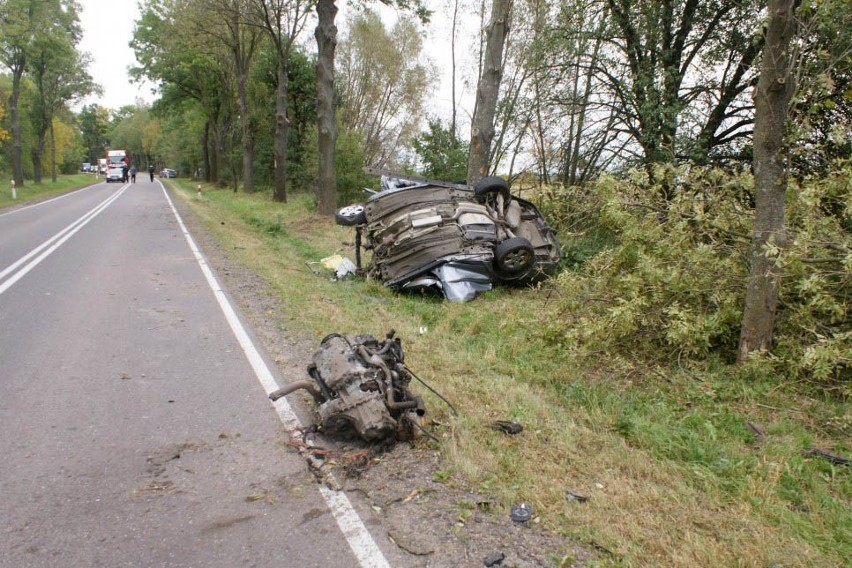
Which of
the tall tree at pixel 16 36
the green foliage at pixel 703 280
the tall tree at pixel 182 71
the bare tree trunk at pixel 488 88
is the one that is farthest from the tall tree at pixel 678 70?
the tall tree at pixel 16 36

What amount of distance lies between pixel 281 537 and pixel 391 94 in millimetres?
36719

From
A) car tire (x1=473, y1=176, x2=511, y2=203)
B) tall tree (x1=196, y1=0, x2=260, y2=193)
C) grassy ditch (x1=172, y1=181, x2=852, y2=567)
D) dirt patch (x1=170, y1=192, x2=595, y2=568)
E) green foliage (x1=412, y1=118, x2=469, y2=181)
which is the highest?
tall tree (x1=196, y1=0, x2=260, y2=193)

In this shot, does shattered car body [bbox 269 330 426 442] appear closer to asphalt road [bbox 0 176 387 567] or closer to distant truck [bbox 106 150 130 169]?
asphalt road [bbox 0 176 387 567]

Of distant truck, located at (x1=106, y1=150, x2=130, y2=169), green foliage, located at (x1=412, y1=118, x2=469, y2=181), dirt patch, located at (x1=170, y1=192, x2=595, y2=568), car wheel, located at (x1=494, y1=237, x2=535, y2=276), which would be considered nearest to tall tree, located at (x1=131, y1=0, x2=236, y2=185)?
green foliage, located at (x1=412, y1=118, x2=469, y2=181)

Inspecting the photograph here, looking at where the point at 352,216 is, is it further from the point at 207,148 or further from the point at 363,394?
the point at 207,148

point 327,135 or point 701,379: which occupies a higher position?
point 327,135

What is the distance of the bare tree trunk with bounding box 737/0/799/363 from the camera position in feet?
15.4

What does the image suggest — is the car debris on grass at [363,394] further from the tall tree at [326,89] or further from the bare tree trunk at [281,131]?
the bare tree trunk at [281,131]

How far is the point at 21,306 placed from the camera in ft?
24.1

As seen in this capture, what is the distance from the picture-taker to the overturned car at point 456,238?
8.69m

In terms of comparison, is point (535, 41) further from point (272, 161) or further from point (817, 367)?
point (272, 161)

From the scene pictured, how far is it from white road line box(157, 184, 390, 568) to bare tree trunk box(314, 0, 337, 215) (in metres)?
10.5

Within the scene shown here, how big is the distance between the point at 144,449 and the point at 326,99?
15425 millimetres

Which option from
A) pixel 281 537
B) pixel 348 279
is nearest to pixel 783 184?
pixel 281 537
